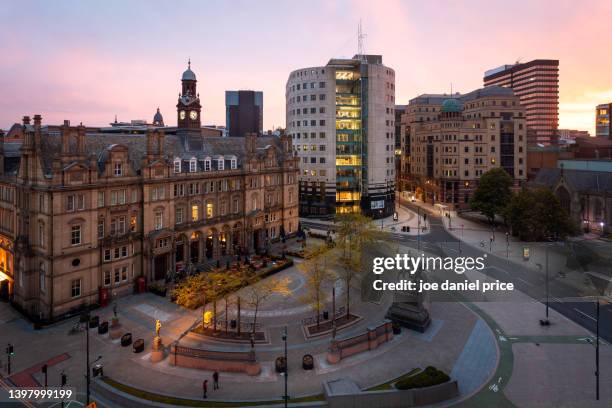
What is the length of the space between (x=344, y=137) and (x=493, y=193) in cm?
4296

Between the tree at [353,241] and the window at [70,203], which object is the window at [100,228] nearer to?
the window at [70,203]

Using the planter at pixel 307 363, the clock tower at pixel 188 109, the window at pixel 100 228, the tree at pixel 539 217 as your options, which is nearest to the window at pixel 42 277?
the window at pixel 100 228

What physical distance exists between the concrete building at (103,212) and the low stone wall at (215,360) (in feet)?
66.6

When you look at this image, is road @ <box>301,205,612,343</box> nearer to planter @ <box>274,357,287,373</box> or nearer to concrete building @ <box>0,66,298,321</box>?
planter @ <box>274,357,287,373</box>

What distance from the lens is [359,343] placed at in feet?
134

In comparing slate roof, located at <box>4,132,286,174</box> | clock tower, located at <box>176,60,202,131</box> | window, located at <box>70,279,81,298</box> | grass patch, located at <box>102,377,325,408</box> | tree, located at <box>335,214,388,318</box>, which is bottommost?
grass patch, located at <box>102,377,325,408</box>

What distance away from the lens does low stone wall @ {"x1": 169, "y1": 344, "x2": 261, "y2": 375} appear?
37.1 metres

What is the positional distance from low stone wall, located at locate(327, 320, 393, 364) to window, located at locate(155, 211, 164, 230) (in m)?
33.8

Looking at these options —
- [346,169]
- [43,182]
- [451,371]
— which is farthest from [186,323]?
[346,169]

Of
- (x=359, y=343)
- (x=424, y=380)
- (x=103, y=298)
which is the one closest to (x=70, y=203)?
(x=103, y=298)

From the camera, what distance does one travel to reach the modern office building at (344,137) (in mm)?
118500

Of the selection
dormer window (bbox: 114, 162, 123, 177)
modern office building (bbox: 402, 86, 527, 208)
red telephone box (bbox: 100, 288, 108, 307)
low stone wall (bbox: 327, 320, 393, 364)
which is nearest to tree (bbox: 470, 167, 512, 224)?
modern office building (bbox: 402, 86, 527, 208)

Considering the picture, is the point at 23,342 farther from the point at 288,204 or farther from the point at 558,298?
the point at 558,298

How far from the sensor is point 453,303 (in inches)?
2122
